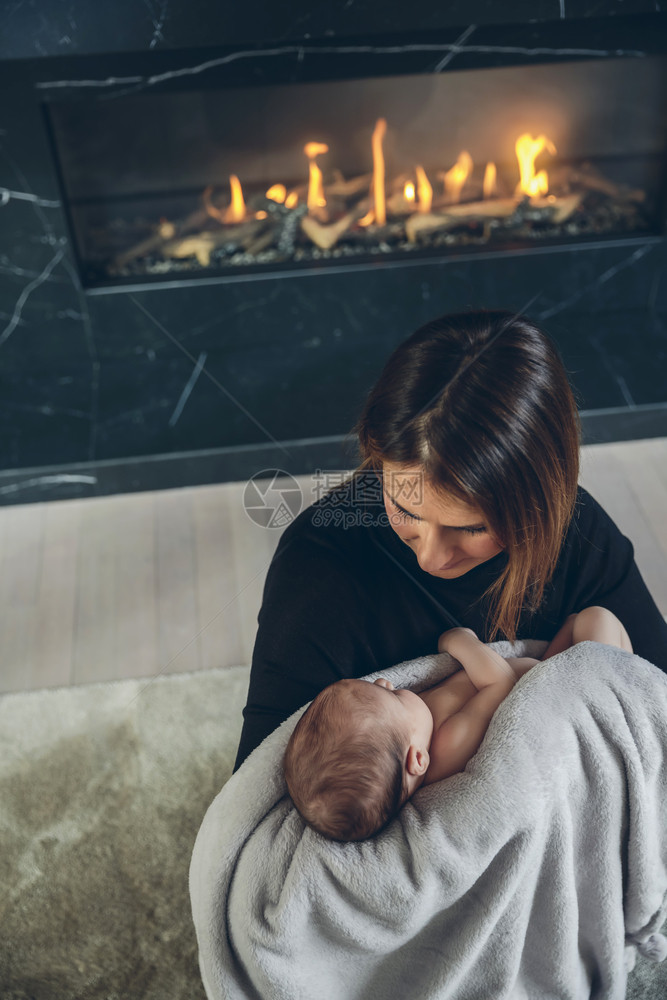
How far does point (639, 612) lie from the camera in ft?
3.84

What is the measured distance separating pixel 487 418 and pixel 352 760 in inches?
15.7

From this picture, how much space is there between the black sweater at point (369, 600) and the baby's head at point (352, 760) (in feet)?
0.27

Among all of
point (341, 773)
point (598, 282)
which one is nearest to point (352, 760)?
point (341, 773)

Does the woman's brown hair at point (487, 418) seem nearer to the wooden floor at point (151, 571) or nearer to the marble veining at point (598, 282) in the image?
the wooden floor at point (151, 571)

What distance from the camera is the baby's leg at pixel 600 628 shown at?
1114mm

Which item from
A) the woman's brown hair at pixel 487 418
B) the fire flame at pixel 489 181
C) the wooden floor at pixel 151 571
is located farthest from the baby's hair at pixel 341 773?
the fire flame at pixel 489 181

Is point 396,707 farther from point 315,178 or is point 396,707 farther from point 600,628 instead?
point 315,178

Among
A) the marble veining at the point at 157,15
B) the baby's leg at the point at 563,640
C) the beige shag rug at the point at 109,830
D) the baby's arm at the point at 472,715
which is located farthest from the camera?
the marble veining at the point at 157,15

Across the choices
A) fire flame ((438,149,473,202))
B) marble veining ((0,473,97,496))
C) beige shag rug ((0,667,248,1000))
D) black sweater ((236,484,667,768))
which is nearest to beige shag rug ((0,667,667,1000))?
beige shag rug ((0,667,248,1000))

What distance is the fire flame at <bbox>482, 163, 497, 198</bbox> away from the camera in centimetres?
234

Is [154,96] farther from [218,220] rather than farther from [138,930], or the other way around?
[138,930]

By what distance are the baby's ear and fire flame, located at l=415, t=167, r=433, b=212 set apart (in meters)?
1.71

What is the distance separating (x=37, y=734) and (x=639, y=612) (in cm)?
116

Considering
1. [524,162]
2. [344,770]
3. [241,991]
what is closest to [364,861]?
[344,770]
